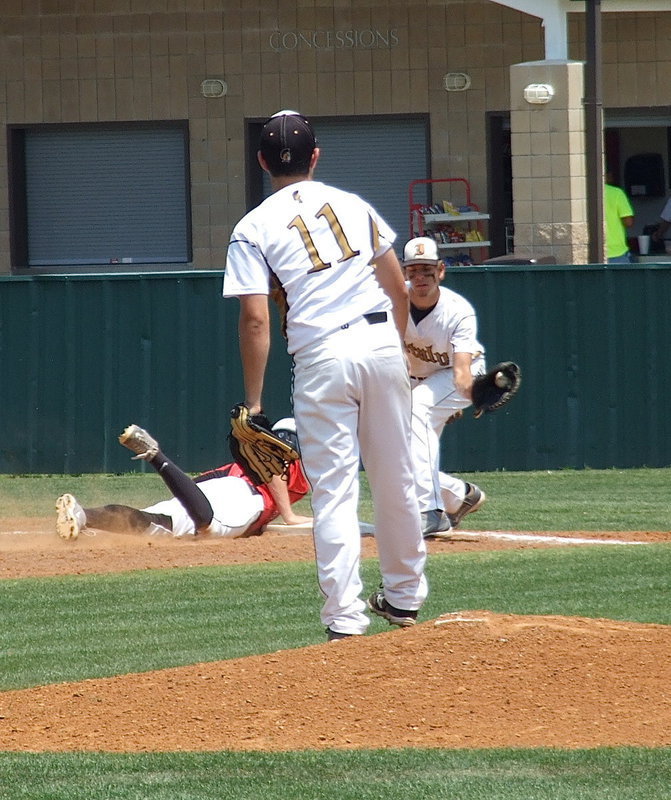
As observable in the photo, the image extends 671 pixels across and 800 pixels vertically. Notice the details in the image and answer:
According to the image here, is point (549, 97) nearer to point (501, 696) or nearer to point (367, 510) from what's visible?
point (367, 510)

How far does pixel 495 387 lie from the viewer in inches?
370

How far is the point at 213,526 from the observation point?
9539 millimetres

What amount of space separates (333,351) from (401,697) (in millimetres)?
1325

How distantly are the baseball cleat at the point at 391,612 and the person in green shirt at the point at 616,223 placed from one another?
34.8 feet

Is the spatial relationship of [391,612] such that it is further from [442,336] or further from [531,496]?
[531,496]

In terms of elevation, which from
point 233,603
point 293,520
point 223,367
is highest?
point 223,367

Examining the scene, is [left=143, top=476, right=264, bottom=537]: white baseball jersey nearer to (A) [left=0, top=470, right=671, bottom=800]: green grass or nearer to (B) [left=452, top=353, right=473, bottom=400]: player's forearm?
(A) [left=0, top=470, right=671, bottom=800]: green grass

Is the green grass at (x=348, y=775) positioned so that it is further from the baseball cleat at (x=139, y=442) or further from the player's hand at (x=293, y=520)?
the player's hand at (x=293, y=520)

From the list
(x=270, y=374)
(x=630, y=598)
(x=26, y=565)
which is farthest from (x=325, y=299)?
(x=270, y=374)

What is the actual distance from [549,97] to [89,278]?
488 cm

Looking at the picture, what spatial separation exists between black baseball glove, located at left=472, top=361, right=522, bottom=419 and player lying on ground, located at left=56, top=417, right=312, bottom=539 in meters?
1.19

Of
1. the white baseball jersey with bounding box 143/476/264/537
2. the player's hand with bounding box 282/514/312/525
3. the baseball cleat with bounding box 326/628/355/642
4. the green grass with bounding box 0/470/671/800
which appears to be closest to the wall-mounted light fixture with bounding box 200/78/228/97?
the green grass with bounding box 0/470/671/800

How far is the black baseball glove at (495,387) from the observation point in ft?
30.7

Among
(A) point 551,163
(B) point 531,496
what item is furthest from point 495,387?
(A) point 551,163
